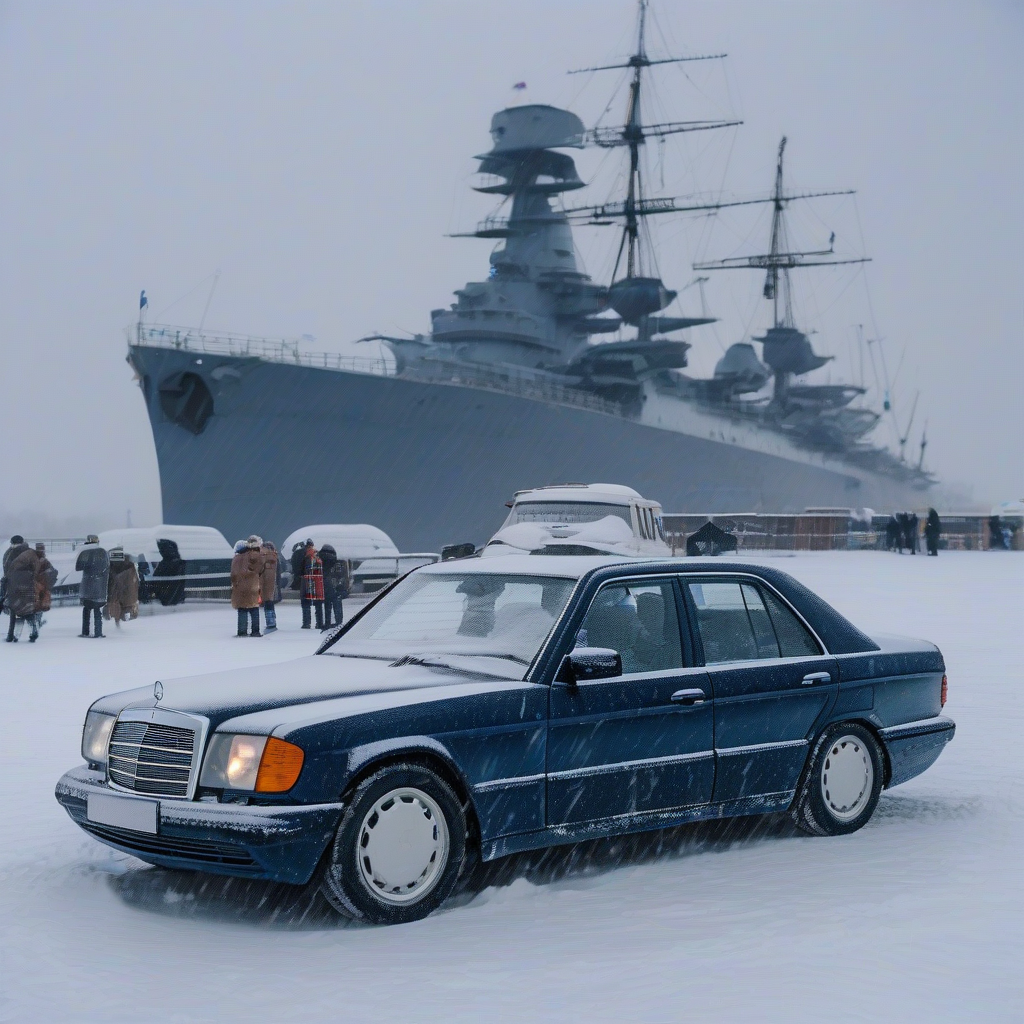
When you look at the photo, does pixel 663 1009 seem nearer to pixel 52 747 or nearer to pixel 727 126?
pixel 52 747

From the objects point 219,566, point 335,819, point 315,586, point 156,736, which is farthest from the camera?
point 219,566

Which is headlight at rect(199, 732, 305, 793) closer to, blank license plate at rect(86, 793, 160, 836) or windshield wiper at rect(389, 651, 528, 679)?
blank license plate at rect(86, 793, 160, 836)

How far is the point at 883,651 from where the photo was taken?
20.8 ft

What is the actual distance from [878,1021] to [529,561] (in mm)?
2677

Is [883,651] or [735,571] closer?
[735,571]

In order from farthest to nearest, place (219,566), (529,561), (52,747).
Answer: (219,566), (52,747), (529,561)

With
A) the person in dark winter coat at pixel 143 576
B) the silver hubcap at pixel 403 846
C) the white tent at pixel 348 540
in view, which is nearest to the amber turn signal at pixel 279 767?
the silver hubcap at pixel 403 846

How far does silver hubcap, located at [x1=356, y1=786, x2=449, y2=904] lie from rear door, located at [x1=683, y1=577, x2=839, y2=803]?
1397 millimetres

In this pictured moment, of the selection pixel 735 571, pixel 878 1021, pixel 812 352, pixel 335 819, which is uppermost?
pixel 812 352

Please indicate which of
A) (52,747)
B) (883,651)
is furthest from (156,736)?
(52,747)

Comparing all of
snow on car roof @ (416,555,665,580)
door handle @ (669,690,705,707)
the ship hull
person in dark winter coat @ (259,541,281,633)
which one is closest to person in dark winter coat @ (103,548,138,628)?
person in dark winter coat @ (259,541,281,633)

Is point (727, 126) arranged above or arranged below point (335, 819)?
above

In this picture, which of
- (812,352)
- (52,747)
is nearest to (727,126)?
(812,352)

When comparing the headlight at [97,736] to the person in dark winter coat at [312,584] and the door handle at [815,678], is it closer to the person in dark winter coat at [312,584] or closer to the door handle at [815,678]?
the door handle at [815,678]
